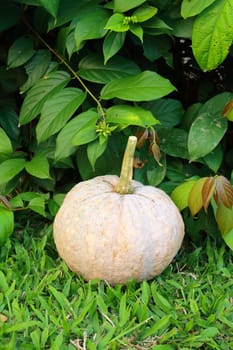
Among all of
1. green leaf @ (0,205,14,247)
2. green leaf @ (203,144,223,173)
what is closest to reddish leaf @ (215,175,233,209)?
green leaf @ (203,144,223,173)

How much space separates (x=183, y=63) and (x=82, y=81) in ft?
1.81

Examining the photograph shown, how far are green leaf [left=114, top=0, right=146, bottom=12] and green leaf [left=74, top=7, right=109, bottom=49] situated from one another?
0.22 feet

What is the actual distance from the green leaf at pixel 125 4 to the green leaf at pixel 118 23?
0.02 metres

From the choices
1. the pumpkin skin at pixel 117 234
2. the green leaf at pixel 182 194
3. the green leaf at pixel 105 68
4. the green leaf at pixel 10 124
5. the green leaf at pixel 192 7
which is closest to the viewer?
the pumpkin skin at pixel 117 234

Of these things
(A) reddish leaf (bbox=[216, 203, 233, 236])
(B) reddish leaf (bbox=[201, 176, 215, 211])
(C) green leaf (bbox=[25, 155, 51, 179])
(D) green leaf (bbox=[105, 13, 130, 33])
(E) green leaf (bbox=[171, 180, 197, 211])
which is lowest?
(A) reddish leaf (bbox=[216, 203, 233, 236])

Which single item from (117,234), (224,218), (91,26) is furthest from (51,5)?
(224,218)

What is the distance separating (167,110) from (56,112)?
458 millimetres

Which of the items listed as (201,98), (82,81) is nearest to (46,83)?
(82,81)

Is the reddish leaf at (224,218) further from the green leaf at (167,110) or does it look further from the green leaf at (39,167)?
the green leaf at (39,167)

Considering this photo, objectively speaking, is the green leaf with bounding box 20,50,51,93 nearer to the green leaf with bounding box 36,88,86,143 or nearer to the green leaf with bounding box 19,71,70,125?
the green leaf with bounding box 19,71,70,125

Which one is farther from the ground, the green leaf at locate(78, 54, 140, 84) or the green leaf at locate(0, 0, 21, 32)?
the green leaf at locate(0, 0, 21, 32)

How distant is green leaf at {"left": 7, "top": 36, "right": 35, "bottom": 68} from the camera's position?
2.32m

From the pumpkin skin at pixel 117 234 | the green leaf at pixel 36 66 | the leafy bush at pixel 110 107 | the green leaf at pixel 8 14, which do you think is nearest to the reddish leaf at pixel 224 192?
the leafy bush at pixel 110 107

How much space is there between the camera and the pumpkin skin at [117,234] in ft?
6.14
